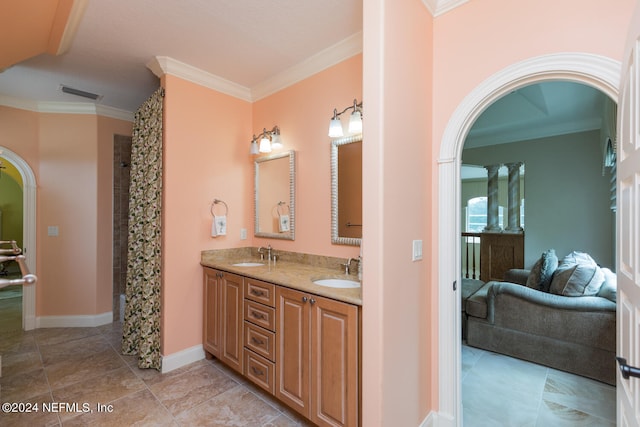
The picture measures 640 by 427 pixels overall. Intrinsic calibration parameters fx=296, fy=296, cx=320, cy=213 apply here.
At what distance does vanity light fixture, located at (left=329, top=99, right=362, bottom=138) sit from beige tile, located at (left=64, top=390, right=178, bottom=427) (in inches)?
91.4

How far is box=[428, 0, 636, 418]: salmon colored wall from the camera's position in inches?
54.6

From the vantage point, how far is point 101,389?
2.31m

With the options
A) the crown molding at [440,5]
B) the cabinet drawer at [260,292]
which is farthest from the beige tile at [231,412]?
the crown molding at [440,5]

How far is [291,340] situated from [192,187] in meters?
1.69

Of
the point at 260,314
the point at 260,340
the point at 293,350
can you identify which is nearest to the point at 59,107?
the point at 260,314

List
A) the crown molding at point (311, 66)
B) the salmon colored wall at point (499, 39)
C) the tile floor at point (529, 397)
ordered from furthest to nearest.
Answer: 1. the crown molding at point (311, 66)
2. the tile floor at point (529, 397)
3. the salmon colored wall at point (499, 39)

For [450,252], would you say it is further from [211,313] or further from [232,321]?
[211,313]

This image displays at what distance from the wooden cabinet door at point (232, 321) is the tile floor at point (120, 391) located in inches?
7.5

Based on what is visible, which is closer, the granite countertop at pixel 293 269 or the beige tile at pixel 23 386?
the granite countertop at pixel 293 269

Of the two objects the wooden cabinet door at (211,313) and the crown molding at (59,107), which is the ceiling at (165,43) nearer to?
the crown molding at (59,107)

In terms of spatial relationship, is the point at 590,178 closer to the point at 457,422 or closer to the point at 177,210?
the point at 457,422

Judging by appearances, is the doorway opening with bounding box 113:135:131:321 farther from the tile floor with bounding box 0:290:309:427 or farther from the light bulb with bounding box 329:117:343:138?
the light bulb with bounding box 329:117:343:138

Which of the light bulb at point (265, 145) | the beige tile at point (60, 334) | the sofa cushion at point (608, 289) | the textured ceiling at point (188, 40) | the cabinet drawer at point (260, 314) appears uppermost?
the textured ceiling at point (188, 40)

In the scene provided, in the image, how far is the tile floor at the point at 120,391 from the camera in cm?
197
